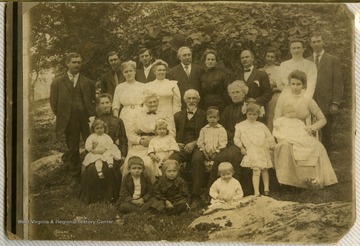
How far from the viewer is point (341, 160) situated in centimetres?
190

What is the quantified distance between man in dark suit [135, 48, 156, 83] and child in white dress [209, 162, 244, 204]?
0.41 meters

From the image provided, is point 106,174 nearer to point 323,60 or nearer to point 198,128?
point 198,128

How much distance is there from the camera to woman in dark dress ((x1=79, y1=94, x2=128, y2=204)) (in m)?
1.93

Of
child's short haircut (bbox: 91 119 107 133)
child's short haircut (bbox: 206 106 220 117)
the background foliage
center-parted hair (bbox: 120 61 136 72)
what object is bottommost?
child's short haircut (bbox: 91 119 107 133)

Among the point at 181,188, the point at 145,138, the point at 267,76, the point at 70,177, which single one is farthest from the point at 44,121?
the point at 267,76

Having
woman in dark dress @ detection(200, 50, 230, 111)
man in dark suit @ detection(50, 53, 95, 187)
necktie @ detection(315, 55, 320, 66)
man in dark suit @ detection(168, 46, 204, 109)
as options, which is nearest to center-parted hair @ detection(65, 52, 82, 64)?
man in dark suit @ detection(50, 53, 95, 187)

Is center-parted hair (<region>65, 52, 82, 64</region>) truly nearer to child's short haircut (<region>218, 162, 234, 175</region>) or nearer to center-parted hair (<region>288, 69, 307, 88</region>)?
child's short haircut (<region>218, 162, 234, 175</region>)

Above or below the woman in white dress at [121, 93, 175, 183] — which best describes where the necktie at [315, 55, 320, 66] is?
above

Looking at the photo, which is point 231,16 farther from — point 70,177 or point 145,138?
point 70,177

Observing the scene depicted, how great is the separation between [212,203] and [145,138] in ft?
1.10

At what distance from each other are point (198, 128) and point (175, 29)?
37 centimetres

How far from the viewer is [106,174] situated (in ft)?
6.33

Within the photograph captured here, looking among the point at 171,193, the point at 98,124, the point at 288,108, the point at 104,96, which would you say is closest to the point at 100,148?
the point at 98,124

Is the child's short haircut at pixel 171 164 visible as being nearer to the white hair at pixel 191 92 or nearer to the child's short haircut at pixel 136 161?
the child's short haircut at pixel 136 161
